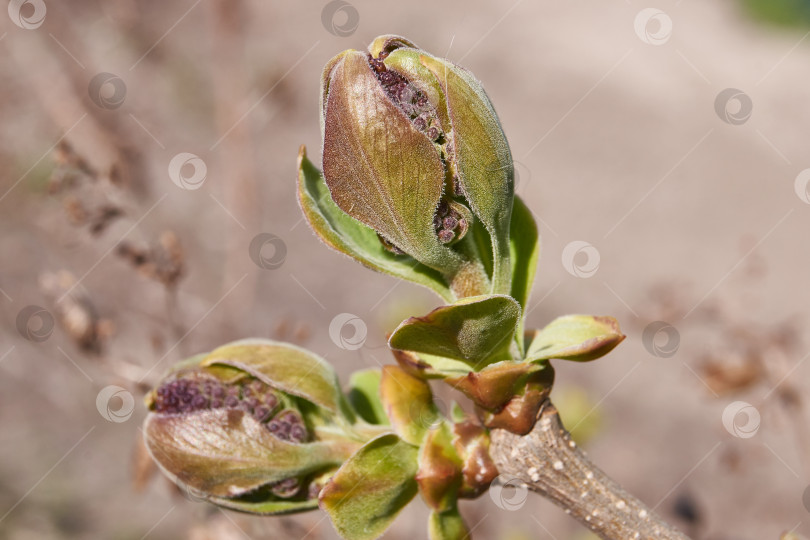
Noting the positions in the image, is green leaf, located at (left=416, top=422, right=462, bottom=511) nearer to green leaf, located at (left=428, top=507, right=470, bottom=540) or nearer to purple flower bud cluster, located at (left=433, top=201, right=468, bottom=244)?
green leaf, located at (left=428, top=507, right=470, bottom=540)

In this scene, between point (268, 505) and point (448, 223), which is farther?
point (268, 505)

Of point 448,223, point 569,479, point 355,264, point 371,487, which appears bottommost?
point 355,264

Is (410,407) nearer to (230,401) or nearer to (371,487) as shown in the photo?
(371,487)

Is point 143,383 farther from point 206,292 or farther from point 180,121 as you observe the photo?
point 180,121

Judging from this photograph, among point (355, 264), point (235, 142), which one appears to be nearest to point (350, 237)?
point (235, 142)

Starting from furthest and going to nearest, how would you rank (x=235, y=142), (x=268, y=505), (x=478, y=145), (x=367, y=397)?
(x=235, y=142), (x=367, y=397), (x=268, y=505), (x=478, y=145)

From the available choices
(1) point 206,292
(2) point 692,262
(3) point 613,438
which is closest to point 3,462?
(1) point 206,292

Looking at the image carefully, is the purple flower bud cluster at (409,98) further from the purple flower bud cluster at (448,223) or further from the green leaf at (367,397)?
the green leaf at (367,397)

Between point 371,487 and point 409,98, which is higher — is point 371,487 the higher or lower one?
the lower one

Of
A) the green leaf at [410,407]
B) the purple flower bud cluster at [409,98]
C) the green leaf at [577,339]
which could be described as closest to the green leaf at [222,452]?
the green leaf at [410,407]
